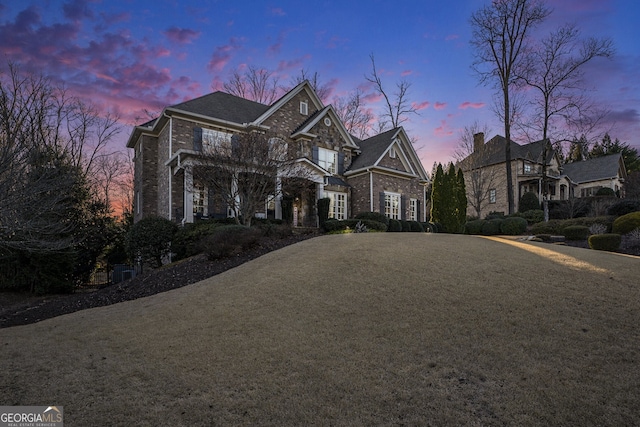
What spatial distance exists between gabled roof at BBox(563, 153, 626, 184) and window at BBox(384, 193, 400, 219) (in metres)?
26.3

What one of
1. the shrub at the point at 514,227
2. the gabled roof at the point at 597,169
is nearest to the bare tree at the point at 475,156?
the shrub at the point at 514,227

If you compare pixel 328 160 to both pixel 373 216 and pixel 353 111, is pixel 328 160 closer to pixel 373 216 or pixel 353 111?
pixel 373 216

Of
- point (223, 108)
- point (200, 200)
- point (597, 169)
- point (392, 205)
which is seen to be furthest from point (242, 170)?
point (597, 169)

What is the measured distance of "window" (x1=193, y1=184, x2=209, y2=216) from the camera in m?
15.3

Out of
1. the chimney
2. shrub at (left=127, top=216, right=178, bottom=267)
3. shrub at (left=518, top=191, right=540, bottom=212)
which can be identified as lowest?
shrub at (left=127, top=216, right=178, bottom=267)

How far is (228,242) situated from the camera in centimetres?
1031

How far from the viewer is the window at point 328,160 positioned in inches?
797

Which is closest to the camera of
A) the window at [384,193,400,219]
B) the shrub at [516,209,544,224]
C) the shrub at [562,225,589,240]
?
the shrub at [562,225,589,240]

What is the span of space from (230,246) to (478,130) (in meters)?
27.5

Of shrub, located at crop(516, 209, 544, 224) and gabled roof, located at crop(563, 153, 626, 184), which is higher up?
gabled roof, located at crop(563, 153, 626, 184)

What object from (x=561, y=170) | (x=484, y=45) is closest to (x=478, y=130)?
(x=484, y=45)

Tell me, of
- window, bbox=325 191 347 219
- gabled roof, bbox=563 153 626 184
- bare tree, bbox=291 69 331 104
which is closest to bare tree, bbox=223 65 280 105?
bare tree, bbox=291 69 331 104

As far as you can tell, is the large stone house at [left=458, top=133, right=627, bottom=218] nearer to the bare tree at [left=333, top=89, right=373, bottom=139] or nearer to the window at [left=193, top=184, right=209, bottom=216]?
the bare tree at [left=333, top=89, right=373, bottom=139]

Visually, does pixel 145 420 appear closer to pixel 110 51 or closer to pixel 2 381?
pixel 2 381
